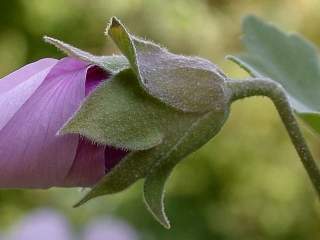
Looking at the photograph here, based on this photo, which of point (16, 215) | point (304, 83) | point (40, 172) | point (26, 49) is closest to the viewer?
point (40, 172)

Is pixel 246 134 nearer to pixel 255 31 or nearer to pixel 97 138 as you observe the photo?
pixel 255 31

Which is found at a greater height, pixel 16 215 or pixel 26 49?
pixel 26 49

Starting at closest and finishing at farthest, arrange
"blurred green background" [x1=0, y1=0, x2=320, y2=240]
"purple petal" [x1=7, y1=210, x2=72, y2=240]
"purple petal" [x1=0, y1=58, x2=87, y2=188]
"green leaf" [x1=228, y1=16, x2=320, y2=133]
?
1. "purple petal" [x1=0, y1=58, x2=87, y2=188]
2. "green leaf" [x1=228, y1=16, x2=320, y2=133]
3. "purple petal" [x1=7, y1=210, x2=72, y2=240]
4. "blurred green background" [x1=0, y1=0, x2=320, y2=240]

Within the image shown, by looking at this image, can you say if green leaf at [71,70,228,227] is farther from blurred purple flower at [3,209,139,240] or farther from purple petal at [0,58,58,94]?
blurred purple flower at [3,209,139,240]

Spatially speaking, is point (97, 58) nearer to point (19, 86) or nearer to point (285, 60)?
point (19, 86)

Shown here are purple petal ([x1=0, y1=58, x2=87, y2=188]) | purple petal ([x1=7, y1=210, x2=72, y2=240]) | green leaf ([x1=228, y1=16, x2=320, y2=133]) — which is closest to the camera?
purple petal ([x1=0, y1=58, x2=87, y2=188])

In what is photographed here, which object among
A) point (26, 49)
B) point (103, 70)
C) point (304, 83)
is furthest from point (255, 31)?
point (26, 49)

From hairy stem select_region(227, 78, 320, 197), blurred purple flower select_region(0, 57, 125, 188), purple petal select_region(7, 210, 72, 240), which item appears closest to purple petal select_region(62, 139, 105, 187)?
blurred purple flower select_region(0, 57, 125, 188)
